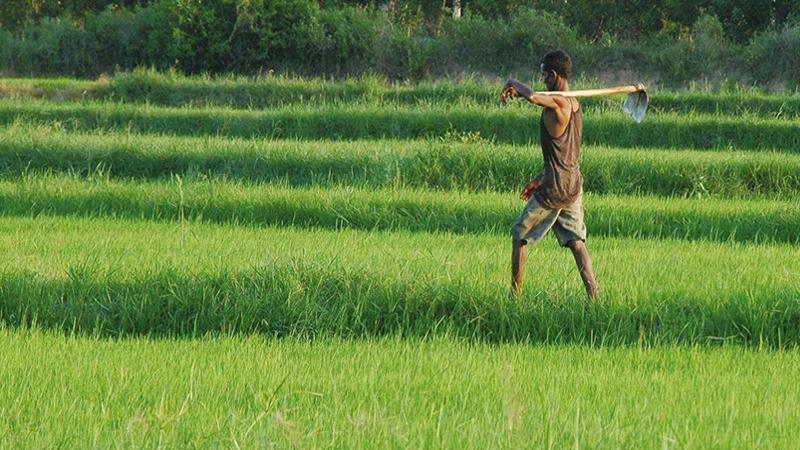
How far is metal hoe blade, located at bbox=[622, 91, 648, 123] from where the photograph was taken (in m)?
5.98

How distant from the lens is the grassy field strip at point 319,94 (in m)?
16.2

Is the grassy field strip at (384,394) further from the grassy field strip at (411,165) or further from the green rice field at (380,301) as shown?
the grassy field strip at (411,165)

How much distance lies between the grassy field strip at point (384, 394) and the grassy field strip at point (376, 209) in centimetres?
397

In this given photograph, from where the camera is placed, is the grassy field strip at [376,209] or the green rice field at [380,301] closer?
the green rice field at [380,301]

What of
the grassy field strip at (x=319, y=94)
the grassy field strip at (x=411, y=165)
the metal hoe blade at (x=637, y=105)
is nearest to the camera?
the metal hoe blade at (x=637, y=105)

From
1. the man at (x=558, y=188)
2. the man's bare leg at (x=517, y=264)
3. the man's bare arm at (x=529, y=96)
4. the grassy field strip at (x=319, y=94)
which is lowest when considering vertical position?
the grassy field strip at (x=319, y=94)

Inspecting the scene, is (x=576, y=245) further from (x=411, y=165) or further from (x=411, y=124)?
(x=411, y=124)

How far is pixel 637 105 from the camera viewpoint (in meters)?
6.06

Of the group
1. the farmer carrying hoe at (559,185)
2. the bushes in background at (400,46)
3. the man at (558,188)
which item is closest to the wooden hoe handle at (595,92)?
the farmer carrying hoe at (559,185)

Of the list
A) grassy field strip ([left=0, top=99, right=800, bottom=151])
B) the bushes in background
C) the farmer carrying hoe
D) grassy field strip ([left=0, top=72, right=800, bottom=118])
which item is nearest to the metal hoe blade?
the farmer carrying hoe

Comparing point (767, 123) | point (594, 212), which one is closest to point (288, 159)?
point (594, 212)

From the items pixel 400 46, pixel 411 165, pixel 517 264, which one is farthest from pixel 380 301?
pixel 400 46

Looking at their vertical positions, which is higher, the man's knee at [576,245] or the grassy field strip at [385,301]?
the man's knee at [576,245]

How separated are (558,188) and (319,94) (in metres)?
12.1
